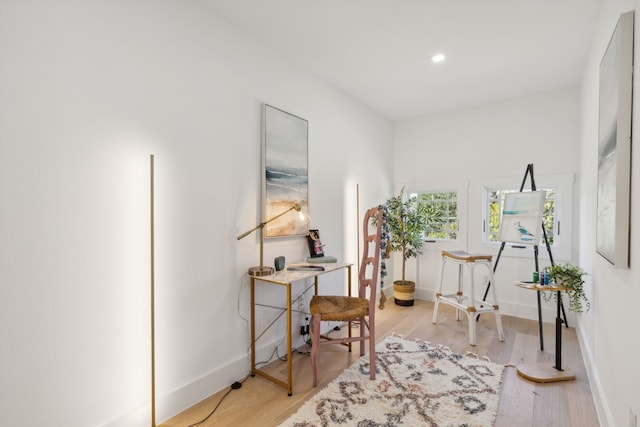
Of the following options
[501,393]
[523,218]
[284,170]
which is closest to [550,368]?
[501,393]

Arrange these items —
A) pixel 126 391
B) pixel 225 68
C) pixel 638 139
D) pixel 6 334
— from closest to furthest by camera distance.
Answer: pixel 638 139 → pixel 6 334 → pixel 126 391 → pixel 225 68

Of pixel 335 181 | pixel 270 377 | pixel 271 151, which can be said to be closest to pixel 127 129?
pixel 271 151

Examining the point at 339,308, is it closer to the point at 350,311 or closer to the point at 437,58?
the point at 350,311

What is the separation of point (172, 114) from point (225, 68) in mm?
598

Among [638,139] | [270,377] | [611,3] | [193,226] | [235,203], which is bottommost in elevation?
[270,377]

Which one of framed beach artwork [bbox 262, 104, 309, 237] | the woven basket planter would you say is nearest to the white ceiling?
framed beach artwork [bbox 262, 104, 309, 237]

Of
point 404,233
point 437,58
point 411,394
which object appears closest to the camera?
point 411,394

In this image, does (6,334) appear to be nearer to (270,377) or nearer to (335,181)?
(270,377)

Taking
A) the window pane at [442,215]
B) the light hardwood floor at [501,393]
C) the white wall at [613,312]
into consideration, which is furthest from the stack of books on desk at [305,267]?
the window pane at [442,215]

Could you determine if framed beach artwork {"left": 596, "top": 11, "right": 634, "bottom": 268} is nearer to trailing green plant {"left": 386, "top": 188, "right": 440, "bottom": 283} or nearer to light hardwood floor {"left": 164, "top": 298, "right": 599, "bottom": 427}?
light hardwood floor {"left": 164, "top": 298, "right": 599, "bottom": 427}

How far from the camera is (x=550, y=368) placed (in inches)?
96.0

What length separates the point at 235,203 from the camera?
7.73ft

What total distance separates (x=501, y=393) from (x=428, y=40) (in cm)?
275

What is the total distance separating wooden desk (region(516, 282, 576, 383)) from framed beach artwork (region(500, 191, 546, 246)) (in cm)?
82
